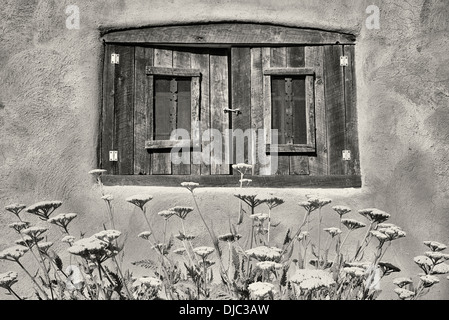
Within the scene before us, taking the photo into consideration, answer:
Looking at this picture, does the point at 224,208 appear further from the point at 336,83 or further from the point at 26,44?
the point at 26,44

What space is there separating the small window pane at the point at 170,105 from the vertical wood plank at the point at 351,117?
147cm

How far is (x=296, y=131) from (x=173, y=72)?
50.1 inches

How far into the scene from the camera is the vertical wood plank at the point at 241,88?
4957 millimetres

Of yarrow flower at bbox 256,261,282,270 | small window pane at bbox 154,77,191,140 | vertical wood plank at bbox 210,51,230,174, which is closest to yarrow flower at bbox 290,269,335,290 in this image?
yarrow flower at bbox 256,261,282,270

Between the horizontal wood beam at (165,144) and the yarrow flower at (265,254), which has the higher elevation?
the horizontal wood beam at (165,144)

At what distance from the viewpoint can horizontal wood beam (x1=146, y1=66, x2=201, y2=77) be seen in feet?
16.2

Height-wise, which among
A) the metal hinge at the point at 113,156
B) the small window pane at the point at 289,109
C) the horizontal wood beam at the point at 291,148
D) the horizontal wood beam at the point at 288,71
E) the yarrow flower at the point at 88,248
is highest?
→ the horizontal wood beam at the point at 288,71

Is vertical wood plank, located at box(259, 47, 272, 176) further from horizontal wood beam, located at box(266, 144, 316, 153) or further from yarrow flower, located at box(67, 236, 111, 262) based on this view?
yarrow flower, located at box(67, 236, 111, 262)

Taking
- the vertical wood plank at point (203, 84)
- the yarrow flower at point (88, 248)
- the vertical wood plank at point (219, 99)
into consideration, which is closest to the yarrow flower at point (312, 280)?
the yarrow flower at point (88, 248)

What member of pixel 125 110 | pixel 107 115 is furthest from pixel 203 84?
pixel 107 115

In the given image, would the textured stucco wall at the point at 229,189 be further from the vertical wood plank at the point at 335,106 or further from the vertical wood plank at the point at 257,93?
the vertical wood plank at the point at 257,93

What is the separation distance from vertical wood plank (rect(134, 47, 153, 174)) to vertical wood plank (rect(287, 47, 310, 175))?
130 centimetres
